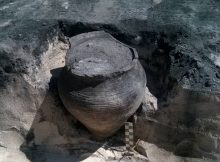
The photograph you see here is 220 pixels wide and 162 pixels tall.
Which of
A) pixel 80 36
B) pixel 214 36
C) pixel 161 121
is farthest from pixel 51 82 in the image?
pixel 214 36

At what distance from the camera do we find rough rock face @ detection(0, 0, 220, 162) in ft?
11.3

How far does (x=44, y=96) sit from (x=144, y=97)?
104 centimetres

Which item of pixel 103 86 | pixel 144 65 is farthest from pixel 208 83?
pixel 103 86

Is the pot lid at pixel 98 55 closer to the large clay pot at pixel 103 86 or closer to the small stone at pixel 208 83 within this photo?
the large clay pot at pixel 103 86

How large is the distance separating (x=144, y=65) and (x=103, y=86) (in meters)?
0.80

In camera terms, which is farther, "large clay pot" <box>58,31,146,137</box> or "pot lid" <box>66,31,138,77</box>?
"pot lid" <box>66,31,138,77</box>

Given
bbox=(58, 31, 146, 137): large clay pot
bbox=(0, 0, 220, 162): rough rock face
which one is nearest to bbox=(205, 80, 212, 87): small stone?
bbox=(0, 0, 220, 162): rough rock face

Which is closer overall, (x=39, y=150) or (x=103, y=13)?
(x=39, y=150)

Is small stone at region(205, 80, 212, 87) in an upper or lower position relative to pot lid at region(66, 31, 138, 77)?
lower

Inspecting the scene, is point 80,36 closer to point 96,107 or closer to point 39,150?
point 96,107

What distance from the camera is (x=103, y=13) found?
4.18 meters

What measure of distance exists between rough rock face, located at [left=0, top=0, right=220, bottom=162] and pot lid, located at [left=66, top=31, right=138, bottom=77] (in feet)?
0.67

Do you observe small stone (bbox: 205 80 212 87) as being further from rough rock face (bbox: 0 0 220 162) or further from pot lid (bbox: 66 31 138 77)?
pot lid (bbox: 66 31 138 77)

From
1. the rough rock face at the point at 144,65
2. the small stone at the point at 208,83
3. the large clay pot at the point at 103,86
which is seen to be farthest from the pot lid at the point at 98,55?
the small stone at the point at 208,83
